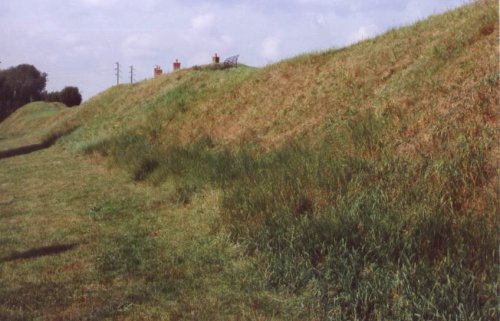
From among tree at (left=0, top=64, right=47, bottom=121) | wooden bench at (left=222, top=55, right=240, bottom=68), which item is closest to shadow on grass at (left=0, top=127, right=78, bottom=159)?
wooden bench at (left=222, top=55, right=240, bottom=68)

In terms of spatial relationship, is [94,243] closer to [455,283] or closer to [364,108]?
[455,283]

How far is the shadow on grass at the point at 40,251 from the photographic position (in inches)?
295

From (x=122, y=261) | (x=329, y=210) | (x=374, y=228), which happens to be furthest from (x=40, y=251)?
(x=374, y=228)

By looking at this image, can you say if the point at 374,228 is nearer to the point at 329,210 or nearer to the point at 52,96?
the point at 329,210

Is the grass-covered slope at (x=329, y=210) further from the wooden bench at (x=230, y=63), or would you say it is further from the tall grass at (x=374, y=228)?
the wooden bench at (x=230, y=63)

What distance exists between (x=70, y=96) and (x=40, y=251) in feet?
250

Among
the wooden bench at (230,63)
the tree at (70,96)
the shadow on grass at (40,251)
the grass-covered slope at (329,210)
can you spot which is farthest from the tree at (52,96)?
the shadow on grass at (40,251)

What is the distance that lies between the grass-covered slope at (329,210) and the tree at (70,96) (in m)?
68.6

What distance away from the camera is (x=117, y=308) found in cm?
536

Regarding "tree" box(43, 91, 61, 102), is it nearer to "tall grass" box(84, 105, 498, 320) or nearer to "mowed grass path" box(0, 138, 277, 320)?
"mowed grass path" box(0, 138, 277, 320)

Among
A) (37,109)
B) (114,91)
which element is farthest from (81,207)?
(37,109)

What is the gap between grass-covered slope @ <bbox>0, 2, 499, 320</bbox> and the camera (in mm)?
4949

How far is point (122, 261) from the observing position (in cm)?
706

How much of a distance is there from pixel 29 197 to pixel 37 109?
5237cm
